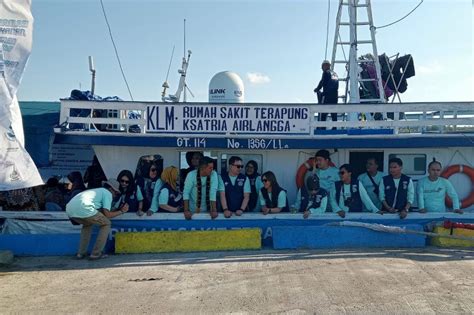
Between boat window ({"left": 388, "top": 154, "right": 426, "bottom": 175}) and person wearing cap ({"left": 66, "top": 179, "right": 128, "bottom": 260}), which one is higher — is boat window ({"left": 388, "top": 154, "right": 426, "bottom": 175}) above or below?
above

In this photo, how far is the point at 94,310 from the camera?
5676 millimetres

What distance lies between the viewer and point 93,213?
7758mm

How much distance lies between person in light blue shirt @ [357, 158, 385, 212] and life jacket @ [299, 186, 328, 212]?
948 mm

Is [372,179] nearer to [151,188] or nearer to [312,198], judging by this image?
[312,198]

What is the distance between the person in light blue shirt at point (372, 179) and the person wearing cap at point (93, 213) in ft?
16.5

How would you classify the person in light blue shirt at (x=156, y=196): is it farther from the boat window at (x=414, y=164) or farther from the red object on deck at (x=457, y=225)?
the red object on deck at (x=457, y=225)

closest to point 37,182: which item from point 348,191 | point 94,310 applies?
point 94,310

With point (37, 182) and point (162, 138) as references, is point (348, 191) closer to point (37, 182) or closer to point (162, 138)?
point (162, 138)

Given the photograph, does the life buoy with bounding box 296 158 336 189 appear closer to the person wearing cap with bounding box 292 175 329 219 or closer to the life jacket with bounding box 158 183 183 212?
the person wearing cap with bounding box 292 175 329 219

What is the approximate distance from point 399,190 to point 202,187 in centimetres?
401

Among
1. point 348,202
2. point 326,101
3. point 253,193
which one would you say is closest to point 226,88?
point 326,101

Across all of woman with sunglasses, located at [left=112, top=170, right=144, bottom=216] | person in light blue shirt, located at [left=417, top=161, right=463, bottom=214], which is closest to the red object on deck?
person in light blue shirt, located at [left=417, top=161, right=463, bottom=214]

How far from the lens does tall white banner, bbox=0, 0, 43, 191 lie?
7.21 m

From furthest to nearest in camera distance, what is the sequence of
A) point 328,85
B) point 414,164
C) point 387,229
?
point 328,85 < point 414,164 < point 387,229
